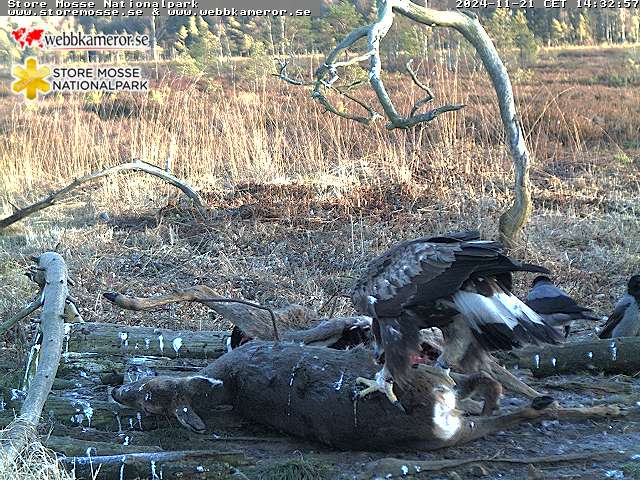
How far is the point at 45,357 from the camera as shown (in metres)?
4.43

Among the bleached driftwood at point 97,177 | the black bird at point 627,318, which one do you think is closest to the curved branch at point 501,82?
the black bird at point 627,318

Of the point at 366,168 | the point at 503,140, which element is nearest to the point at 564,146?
the point at 503,140

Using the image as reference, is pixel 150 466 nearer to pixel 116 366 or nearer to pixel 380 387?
pixel 380 387

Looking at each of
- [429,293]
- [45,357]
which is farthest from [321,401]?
[45,357]

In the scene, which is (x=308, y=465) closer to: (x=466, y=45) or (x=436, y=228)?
(x=436, y=228)

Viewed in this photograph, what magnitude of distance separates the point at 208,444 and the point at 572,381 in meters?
→ 2.15

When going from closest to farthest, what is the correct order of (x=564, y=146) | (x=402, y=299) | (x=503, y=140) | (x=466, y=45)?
(x=402, y=299) → (x=503, y=140) → (x=564, y=146) → (x=466, y=45)

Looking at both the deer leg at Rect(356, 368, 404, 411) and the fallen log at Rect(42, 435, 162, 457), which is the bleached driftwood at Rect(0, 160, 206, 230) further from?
the deer leg at Rect(356, 368, 404, 411)

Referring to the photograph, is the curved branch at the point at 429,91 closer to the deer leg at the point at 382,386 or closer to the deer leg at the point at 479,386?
the deer leg at the point at 479,386

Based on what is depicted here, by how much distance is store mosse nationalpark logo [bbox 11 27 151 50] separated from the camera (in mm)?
17891

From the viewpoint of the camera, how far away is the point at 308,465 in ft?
12.2

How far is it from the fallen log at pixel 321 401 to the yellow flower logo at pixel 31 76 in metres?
14.1

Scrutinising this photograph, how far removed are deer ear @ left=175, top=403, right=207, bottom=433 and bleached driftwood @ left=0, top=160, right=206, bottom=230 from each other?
4862 millimetres

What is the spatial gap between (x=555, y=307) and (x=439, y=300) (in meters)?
1.24
